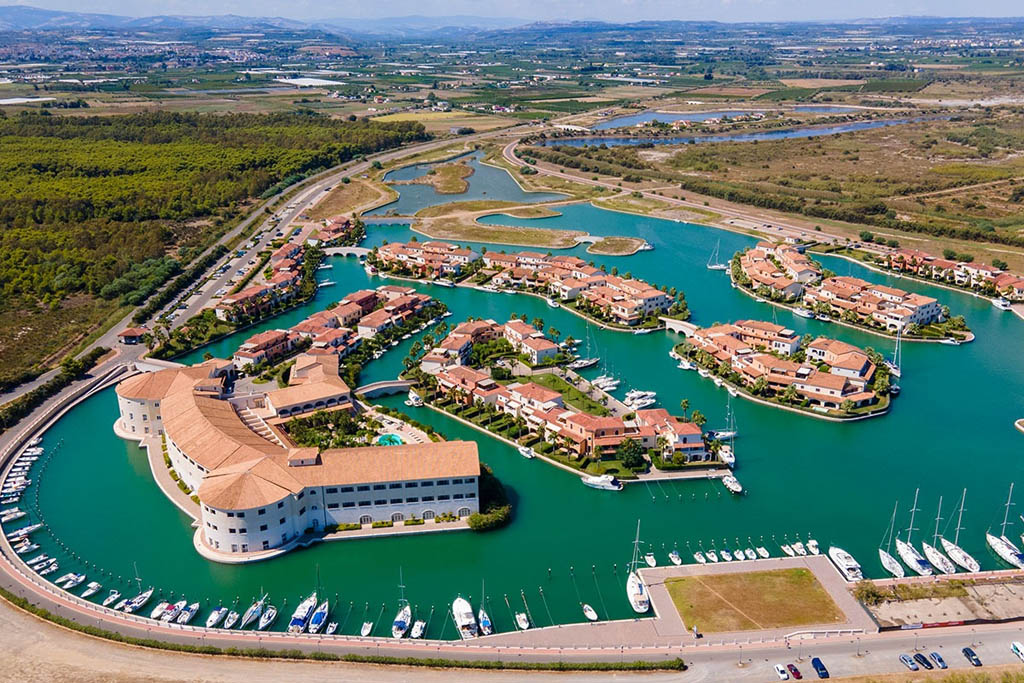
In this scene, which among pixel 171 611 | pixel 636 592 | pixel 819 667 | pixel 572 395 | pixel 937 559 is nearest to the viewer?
pixel 819 667

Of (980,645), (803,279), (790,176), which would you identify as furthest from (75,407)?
(790,176)

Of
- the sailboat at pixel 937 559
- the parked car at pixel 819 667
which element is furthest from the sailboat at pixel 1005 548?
the parked car at pixel 819 667

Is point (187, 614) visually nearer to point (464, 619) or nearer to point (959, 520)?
point (464, 619)

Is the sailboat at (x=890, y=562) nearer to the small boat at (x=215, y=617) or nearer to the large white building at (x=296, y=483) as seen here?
the large white building at (x=296, y=483)

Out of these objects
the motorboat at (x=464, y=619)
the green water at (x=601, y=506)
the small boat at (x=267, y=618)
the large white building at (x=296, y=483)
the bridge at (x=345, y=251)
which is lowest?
the bridge at (x=345, y=251)

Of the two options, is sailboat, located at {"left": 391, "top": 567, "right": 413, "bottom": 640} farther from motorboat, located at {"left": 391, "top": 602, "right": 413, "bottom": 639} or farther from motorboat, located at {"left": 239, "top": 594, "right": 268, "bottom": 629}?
motorboat, located at {"left": 239, "top": 594, "right": 268, "bottom": 629}

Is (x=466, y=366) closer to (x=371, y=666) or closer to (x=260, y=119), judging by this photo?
(x=371, y=666)

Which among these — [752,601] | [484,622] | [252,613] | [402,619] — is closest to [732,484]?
[752,601]
